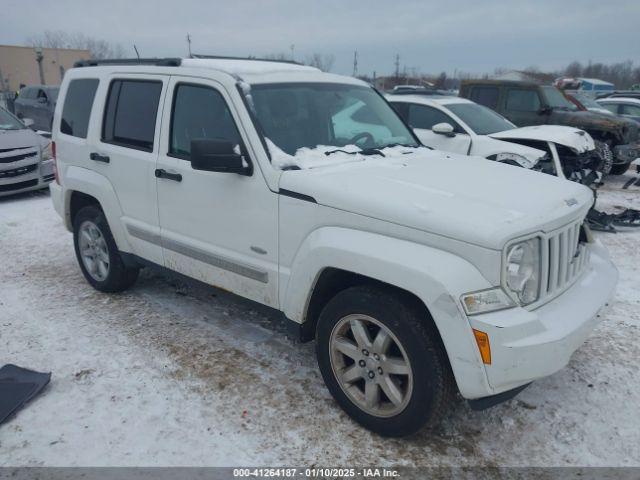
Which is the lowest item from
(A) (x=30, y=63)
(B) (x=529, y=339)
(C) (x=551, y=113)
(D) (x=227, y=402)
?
(D) (x=227, y=402)

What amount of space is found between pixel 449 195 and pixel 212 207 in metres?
1.63

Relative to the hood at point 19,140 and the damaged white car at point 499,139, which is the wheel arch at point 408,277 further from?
the hood at point 19,140

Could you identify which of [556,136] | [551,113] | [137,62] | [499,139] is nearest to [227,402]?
[137,62]

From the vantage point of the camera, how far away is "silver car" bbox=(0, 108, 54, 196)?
8.36 m

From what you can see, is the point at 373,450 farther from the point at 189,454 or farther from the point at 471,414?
the point at 189,454

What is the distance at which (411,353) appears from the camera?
2.64 meters

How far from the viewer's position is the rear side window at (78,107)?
182 inches

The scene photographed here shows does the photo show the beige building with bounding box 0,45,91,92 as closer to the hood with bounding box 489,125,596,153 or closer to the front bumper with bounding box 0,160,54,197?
the front bumper with bounding box 0,160,54,197

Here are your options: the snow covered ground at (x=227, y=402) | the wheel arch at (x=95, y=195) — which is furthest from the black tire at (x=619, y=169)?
the wheel arch at (x=95, y=195)

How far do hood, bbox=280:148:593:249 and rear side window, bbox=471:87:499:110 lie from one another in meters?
8.19

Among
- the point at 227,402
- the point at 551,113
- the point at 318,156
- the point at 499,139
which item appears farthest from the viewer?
the point at 551,113

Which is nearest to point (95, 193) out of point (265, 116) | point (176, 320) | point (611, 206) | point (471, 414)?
point (176, 320)

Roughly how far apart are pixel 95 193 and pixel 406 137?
→ 277cm

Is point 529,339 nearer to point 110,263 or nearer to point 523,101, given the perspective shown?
point 110,263
